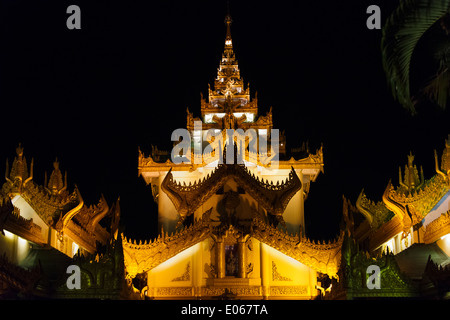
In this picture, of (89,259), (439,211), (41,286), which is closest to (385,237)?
(439,211)

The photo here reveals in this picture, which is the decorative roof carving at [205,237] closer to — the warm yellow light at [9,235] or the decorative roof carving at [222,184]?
the decorative roof carving at [222,184]

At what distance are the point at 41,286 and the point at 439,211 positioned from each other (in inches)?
388

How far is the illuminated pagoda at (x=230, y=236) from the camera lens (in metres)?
17.0

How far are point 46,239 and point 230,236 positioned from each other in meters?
4.69

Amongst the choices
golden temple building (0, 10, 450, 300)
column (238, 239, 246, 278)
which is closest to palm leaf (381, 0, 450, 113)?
golden temple building (0, 10, 450, 300)

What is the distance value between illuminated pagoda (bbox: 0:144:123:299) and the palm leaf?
766 centimetres

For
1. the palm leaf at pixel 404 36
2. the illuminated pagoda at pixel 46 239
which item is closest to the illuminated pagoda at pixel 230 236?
the illuminated pagoda at pixel 46 239

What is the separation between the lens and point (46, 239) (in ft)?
55.2

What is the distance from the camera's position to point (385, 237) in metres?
18.5

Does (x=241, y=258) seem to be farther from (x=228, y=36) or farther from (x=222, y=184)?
(x=228, y=36)

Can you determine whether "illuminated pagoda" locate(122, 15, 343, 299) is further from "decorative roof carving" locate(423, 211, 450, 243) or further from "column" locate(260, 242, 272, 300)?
"decorative roof carving" locate(423, 211, 450, 243)

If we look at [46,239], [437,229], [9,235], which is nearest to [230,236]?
[46,239]

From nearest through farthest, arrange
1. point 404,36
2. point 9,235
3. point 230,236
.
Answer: point 404,36 < point 9,235 < point 230,236
